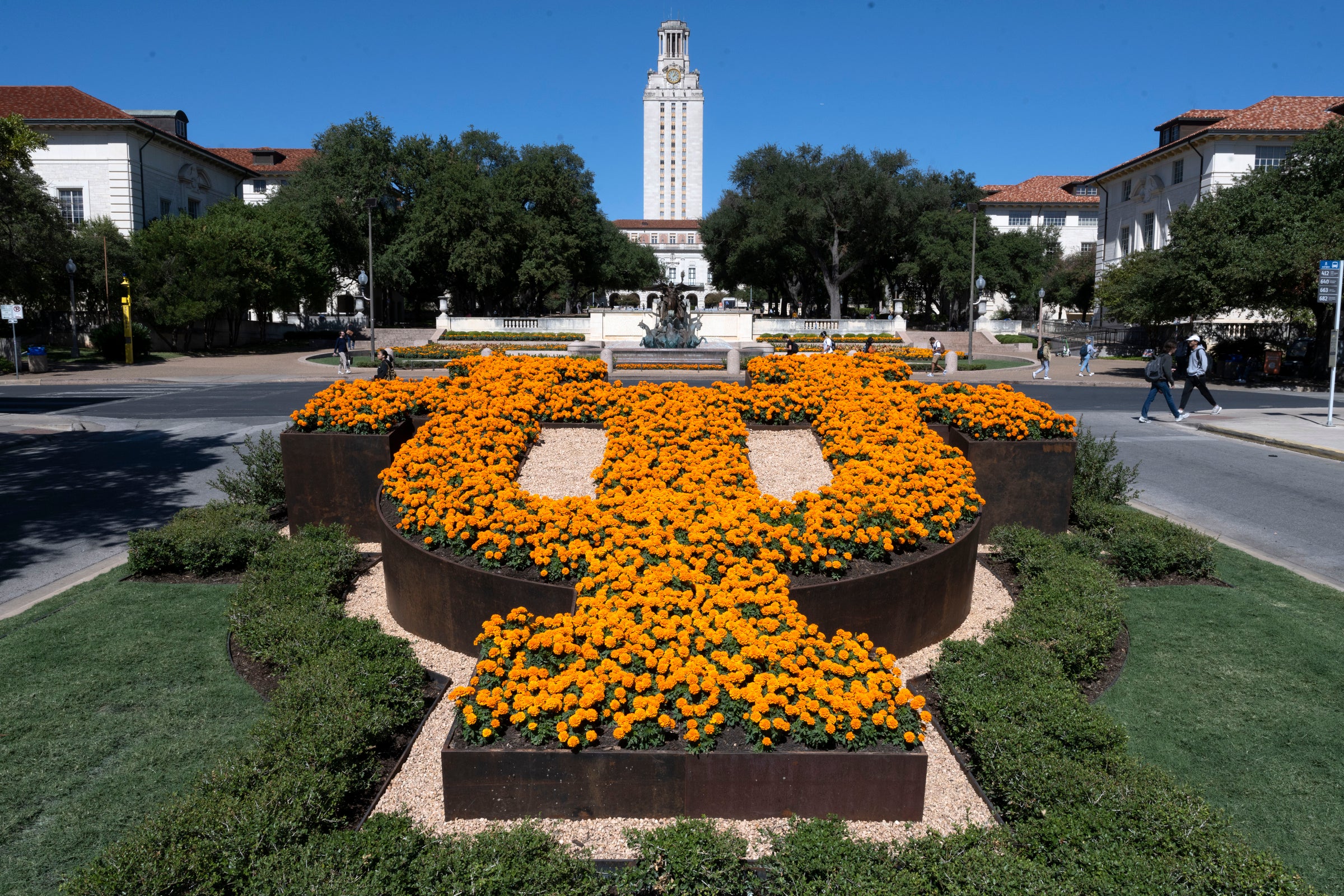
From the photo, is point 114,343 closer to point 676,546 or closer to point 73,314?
point 73,314

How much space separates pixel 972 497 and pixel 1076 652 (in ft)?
6.72

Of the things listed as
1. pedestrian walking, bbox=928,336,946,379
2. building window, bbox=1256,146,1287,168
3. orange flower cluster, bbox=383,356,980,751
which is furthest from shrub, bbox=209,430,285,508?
building window, bbox=1256,146,1287,168

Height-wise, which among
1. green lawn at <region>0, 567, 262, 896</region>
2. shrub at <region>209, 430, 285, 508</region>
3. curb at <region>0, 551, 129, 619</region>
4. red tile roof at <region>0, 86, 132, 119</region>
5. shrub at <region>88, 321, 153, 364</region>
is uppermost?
red tile roof at <region>0, 86, 132, 119</region>

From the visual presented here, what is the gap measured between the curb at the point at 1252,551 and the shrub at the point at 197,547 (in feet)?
30.1

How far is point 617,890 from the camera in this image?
351cm

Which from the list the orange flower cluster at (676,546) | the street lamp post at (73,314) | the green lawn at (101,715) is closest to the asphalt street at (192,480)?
the green lawn at (101,715)

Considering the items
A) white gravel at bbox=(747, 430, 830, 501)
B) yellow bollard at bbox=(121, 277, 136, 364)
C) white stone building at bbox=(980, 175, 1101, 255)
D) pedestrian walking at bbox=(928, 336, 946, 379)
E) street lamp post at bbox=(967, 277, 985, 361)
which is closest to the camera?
white gravel at bbox=(747, 430, 830, 501)

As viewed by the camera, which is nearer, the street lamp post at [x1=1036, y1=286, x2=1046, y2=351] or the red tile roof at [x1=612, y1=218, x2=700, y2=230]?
the street lamp post at [x1=1036, y1=286, x2=1046, y2=351]

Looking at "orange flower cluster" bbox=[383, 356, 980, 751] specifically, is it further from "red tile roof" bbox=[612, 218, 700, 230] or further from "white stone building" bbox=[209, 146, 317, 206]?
"red tile roof" bbox=[612, 218, 700, 230]

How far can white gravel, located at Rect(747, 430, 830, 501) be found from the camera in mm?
8266

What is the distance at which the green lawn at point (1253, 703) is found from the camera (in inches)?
168

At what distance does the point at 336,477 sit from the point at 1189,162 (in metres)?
51.4

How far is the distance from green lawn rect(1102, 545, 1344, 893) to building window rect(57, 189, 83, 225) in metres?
A: 54.0

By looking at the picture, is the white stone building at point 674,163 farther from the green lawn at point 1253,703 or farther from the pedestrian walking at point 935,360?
the green lawn at point 1253,703
